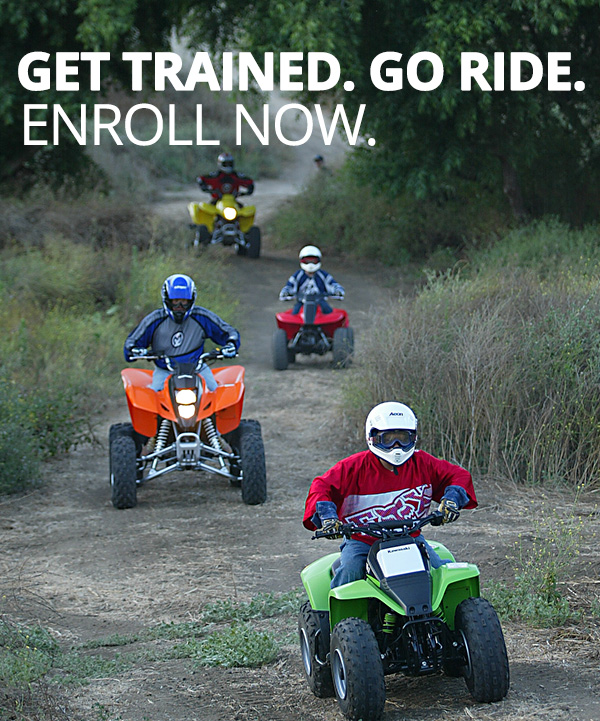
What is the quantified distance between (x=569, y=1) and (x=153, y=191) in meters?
16.1

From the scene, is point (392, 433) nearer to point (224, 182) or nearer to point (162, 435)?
point (162, 435)

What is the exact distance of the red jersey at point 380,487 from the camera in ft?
14.5

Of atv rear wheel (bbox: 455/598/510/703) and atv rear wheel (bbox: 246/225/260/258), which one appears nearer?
atv rear wheel (bbox: 455/598/510/703)

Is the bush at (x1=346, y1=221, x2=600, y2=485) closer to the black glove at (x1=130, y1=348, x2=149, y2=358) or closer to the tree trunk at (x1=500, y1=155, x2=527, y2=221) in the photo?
the black glove at (x1=130, y1=348, x2=149, y2=358)

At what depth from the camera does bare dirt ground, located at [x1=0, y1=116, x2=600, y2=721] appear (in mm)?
4215

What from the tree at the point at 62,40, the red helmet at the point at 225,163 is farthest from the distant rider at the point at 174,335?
the red helmet at the point at 225,163

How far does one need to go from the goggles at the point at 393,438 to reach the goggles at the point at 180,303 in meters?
3.90

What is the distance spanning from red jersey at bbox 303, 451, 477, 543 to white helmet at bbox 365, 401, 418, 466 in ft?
0.29

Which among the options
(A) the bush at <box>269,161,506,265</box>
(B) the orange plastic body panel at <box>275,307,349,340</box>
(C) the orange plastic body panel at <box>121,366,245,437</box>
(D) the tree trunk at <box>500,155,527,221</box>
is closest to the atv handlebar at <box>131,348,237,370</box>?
(C) the orange plastic body panel at <box>121,366,245,437</box>

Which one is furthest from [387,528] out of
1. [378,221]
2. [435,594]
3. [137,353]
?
[378,221]

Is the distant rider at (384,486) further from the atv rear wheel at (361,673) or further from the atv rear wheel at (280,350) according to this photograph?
the atv rear wheel at (280,350)

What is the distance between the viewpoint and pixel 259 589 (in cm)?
593

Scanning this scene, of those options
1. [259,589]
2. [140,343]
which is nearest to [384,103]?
[140,343]

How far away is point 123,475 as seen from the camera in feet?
24.8
